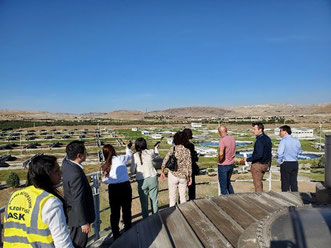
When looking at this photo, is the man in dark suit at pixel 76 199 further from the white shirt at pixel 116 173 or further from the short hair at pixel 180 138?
the short hair at pixel 180 138

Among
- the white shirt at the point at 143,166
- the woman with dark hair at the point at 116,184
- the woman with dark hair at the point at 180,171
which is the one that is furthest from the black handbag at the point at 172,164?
the woman with dark hair at the point at 116,184

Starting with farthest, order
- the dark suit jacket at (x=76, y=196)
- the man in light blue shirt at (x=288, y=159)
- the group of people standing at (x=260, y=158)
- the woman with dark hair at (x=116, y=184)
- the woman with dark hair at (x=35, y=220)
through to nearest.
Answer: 1. the man in light blue shirt at (x=288, y=159)
2. the group of people standing at (x=260, y=158)
3. the woman with dark hair at (x=116, y=184)
4. the dark suit jacket at (x=76, y=196)
5. the woman with dark hair at (x=35, y=220)

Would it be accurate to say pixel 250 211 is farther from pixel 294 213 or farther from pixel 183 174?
pixel 183 174

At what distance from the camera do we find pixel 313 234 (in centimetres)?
197

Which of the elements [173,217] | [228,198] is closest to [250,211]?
[228,198]

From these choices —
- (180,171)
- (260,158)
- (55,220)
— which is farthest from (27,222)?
(260,158)

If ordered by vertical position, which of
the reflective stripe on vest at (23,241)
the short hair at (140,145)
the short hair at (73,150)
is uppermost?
the short hair at (73,150)

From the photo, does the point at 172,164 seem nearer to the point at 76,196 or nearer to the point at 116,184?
the point at 116,184

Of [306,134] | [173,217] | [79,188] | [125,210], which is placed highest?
[79,188]

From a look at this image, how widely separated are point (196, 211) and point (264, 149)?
2713 millimetres

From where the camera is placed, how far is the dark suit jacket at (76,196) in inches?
110

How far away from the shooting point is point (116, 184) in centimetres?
419

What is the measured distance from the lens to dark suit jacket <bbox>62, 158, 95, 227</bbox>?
9.16 feet

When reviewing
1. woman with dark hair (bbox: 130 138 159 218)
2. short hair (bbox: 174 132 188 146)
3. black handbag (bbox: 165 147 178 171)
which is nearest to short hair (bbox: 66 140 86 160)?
woman with dark hair (bbox: 130 138 159 218)
